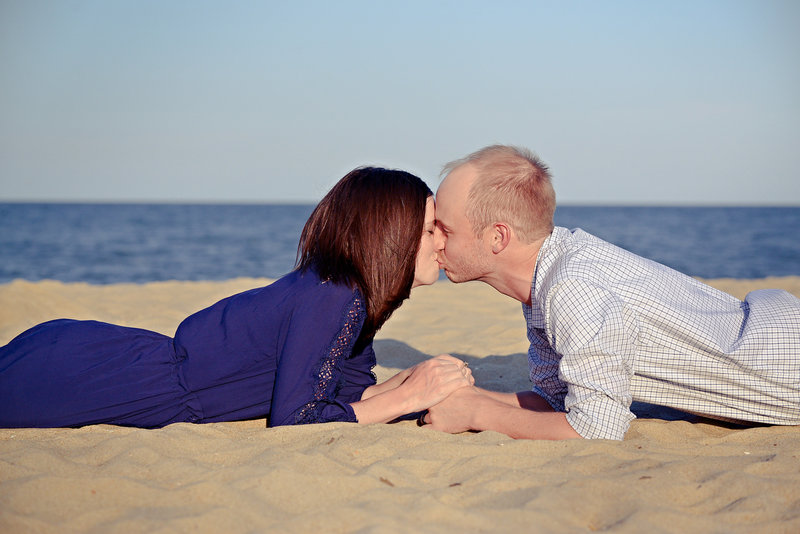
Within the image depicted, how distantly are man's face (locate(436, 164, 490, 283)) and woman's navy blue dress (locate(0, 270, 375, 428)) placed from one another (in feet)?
1.84

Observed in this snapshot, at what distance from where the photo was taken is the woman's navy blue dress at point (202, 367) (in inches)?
113

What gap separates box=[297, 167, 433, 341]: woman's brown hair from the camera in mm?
2908

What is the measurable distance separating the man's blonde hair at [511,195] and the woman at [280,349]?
25 centimetres

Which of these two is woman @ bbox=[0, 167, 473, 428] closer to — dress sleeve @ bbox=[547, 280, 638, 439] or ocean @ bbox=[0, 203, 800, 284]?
dress sleeve @ bbox=[547, 280, 638, 439]

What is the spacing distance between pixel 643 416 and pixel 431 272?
1518 mm

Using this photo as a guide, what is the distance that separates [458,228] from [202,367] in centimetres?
139

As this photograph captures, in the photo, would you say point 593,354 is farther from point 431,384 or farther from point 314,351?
point 314,351

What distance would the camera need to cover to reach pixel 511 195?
2996 millimetres

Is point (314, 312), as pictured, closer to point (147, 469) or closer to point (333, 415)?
point (333, 415)

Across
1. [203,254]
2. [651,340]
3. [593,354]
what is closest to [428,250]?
[593,354]

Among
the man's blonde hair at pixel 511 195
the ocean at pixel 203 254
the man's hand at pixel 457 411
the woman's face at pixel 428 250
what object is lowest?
the ocean at pixel 203 254

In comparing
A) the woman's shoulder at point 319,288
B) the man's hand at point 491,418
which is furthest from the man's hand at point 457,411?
the woman's shoulder at point 319,288

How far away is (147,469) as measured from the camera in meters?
2.35

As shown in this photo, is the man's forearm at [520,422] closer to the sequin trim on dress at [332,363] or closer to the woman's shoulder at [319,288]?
the sequin trim on dress at [332,363]
